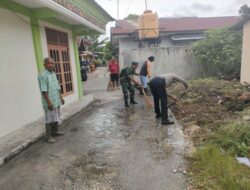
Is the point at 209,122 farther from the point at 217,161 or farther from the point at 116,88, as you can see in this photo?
the point at 116,88

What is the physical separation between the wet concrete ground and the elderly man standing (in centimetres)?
40

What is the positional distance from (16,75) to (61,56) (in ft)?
9.86

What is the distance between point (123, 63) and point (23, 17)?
8.67 metres

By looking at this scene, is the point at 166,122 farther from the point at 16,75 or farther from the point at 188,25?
the point at 188,25

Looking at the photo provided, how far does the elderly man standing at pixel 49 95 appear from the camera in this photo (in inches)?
195

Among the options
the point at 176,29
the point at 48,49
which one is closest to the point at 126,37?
the point at 176,29

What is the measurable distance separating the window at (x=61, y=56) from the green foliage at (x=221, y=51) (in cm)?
753

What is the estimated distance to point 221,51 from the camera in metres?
13.0

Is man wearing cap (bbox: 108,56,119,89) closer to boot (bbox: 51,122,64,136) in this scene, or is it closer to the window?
the window

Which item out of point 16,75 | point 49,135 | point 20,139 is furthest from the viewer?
point 16,75

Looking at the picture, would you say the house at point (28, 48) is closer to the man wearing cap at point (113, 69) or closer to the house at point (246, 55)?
the man wearing cap at point (113, 69)

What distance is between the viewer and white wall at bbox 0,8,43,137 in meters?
5.55

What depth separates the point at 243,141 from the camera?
4.30 m

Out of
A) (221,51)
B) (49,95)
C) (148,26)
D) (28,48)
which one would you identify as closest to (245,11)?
(221,51)
